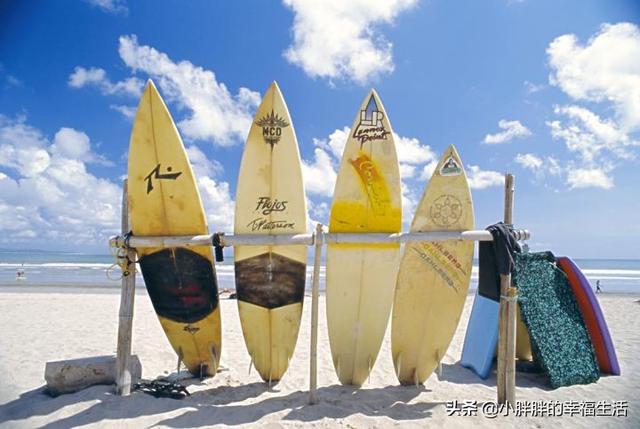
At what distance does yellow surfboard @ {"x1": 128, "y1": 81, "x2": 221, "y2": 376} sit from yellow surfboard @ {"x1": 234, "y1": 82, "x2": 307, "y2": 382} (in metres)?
0.38

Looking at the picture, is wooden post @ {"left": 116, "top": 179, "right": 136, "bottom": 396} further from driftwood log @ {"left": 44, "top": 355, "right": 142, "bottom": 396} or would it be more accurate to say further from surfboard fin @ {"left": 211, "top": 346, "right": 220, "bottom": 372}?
surfboard fin @ {"left": 211, "top": 346, "right": 220, "bottom": 372}

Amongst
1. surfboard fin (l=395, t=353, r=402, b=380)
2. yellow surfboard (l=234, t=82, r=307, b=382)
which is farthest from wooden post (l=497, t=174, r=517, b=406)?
yellow surfboard (l=234, t=82, r=307, b=382)

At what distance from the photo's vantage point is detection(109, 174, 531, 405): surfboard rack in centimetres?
303

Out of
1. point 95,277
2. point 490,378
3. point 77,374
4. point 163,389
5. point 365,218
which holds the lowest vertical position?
point 95,277

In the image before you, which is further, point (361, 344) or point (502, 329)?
point (361, 344)

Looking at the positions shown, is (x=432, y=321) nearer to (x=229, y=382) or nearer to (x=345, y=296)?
(x=345, y=296)

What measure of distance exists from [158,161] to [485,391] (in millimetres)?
3713

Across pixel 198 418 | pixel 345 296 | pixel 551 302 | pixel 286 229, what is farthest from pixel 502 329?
pixel 198 418

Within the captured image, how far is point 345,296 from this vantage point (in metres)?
3.51

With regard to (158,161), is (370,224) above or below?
below

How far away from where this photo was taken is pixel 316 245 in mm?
3072

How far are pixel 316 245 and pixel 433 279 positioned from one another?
1.23m

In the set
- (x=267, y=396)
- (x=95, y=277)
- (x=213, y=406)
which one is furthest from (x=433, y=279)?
(x=95, y=277)

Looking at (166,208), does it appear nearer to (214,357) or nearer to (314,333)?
(214,357)
